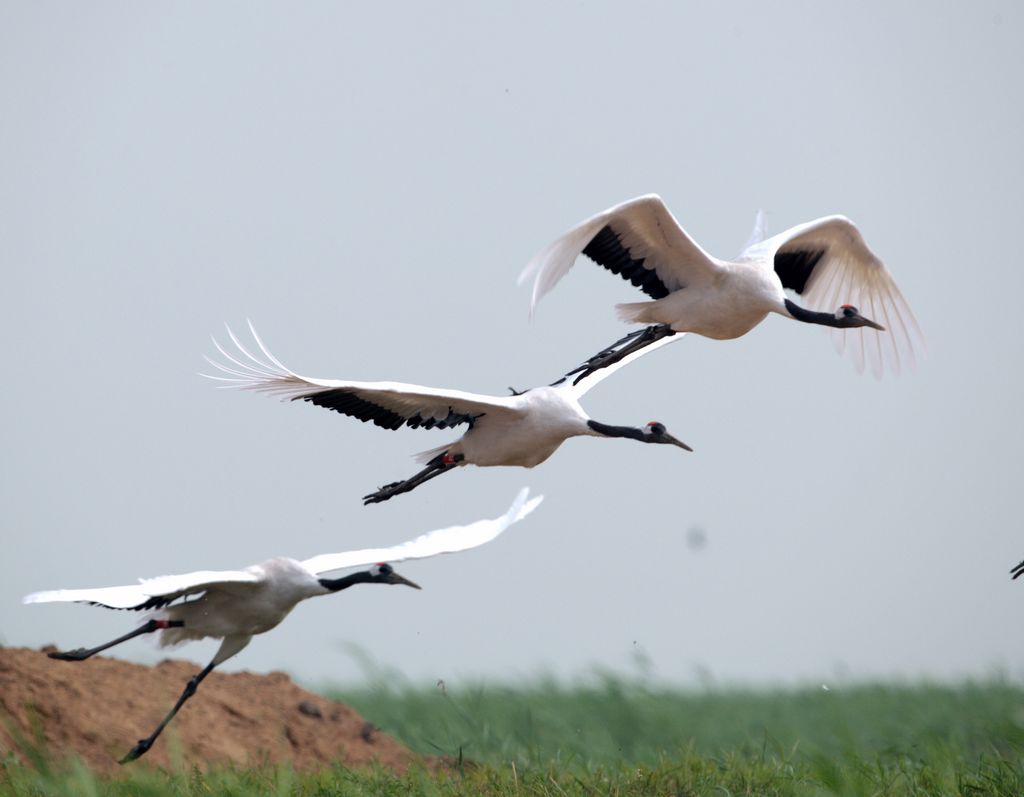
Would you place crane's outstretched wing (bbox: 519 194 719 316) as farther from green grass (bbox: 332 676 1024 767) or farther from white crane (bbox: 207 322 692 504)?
green grass (bbox: 332 676 1024 767)

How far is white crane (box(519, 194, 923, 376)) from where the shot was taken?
7770mm

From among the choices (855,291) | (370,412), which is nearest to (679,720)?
(855,291)

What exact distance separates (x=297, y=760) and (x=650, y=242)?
422 cm

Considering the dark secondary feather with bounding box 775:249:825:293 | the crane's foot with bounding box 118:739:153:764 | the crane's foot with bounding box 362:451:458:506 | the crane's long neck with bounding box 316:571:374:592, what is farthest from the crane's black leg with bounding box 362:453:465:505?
the dark secondary feather with bounding box 775:249:825:293

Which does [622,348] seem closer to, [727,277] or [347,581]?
[727,277]

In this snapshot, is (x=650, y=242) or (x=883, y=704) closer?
(x=650, y=242)

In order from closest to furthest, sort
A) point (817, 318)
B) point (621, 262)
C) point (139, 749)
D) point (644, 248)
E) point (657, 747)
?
point (644, 248) → point (621, 262) → point (139, 749) → point (817, 318) → point (657, 747)

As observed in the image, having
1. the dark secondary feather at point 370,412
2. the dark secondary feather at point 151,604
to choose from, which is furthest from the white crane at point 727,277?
the dark secondary feather at point 151,604

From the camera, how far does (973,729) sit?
10688 mm

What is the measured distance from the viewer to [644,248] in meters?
8.23

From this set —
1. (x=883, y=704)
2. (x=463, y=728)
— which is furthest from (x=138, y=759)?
(x=883, y=704)

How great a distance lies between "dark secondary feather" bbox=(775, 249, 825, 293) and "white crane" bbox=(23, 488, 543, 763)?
2794 millimetres

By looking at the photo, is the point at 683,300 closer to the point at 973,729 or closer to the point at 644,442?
the point at 644,442

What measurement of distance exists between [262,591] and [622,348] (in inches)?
103
